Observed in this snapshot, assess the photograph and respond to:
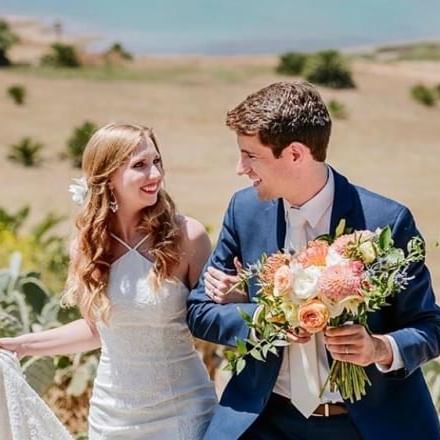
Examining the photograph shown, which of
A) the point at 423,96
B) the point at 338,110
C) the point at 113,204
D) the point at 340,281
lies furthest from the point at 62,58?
the point at 340,281

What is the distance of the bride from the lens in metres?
3.54

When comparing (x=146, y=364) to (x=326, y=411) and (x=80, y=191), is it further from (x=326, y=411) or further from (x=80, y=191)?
(x=326, y=411)

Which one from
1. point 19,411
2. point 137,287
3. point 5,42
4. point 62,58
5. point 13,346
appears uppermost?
point 137,287

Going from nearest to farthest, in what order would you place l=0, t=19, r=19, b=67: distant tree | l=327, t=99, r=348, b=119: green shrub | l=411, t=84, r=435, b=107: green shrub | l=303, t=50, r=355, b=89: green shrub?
l=327, t=99, r=348, b=119: green shrub → l=411, t=84, r=435, b=107: green shrub → l=303, t=50, r=355, b=89: green shrub → l=0, t=19, r=19, b=67: distant tree

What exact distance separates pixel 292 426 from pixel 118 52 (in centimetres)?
5943

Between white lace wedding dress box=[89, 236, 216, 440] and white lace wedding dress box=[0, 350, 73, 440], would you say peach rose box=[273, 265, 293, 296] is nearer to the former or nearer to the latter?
white lace wedding dress box=[89, 236, 216, 440]

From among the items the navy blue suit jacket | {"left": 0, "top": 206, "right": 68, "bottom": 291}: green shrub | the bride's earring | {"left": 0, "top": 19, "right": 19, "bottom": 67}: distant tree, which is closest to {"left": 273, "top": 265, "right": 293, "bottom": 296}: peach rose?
the navy blue suit jacket

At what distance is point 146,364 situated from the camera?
11.8 ft

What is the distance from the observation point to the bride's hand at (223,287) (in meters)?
3.21

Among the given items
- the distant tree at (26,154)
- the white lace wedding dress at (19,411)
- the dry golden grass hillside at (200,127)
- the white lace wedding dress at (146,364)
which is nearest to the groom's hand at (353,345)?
the white lace wedding dress at (146,364)

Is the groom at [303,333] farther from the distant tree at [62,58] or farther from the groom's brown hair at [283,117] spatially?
the distant tree at [62,58]

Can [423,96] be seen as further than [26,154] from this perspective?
Yes

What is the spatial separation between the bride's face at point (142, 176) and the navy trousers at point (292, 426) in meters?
0.72

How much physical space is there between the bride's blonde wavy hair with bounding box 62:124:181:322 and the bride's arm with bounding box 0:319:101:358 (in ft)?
0.50
